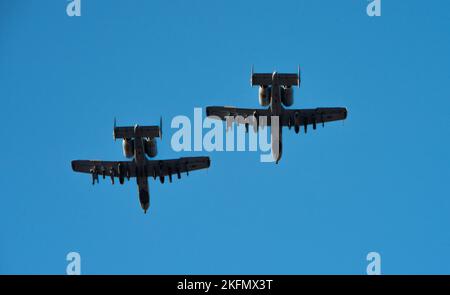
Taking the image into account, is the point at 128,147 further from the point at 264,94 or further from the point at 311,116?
the point at 311,116

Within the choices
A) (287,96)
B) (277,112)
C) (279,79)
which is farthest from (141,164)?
(279,79)

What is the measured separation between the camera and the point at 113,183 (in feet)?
333

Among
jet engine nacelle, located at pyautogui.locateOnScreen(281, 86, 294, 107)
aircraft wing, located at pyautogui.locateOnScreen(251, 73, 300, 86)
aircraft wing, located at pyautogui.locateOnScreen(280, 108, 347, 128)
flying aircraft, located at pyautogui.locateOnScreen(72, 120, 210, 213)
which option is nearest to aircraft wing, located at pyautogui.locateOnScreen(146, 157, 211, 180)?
flying aircraft, located at pyautogui.locateOnScreen(72, 120, 210, 213)

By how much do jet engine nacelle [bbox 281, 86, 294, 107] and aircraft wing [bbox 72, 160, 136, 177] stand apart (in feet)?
57.4

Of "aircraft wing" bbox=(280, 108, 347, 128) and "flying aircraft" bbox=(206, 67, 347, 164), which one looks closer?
"flying aircraft" bbox=(206, 67, 347, 164)

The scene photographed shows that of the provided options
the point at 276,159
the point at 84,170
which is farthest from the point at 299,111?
the point at 84,170

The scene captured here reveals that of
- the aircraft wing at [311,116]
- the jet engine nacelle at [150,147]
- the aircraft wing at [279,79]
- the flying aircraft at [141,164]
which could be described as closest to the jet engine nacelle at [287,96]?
the aircraft wing at [279,79]

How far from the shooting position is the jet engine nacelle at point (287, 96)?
95000 mm

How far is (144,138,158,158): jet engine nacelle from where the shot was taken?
96000 millimetres

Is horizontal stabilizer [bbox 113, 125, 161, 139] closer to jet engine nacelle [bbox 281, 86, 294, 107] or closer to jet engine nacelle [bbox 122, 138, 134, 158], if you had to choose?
jet engine nacelle [bbox 122, 138, 134, 158]
